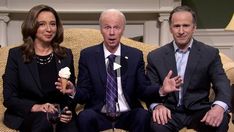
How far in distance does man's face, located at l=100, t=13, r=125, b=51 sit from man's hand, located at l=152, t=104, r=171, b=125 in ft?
1.62

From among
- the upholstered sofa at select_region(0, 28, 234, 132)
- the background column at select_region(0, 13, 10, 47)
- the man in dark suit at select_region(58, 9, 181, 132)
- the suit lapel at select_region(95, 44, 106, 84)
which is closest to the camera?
the man in dark suit at select_region(58, 9, 181, 132)

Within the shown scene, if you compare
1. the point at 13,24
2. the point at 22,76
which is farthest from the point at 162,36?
the point at 22,76

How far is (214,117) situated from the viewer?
2371 millimetres

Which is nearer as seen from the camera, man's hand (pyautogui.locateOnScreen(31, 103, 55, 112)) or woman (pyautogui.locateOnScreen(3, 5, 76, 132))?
man's hand (pyautogui.locateOnScreen(31, 103, 55, 112))

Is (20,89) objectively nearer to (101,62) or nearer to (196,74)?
(101,62)

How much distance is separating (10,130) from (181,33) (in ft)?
3.86

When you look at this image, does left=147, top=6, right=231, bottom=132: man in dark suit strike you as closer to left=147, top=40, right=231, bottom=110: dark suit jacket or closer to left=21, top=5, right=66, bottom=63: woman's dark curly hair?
left=147, top=40, right=231, bottom=110: dark suit jacket

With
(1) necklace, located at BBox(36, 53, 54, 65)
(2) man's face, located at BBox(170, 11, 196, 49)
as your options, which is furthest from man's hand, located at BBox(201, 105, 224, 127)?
(1) necklace, located at BBox(36, 53, 54, 65)

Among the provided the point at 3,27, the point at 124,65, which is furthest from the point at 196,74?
the point at 3,27

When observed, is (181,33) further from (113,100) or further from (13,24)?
(13,24)

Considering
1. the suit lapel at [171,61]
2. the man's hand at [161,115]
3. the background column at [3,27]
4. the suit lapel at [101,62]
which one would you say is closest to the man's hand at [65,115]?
the suit lapel at [101,62]

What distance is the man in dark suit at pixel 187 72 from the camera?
2556mm

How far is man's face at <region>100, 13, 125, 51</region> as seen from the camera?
260 cm

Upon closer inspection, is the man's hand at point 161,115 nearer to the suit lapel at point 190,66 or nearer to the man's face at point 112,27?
the suit lapel at point 190,66
